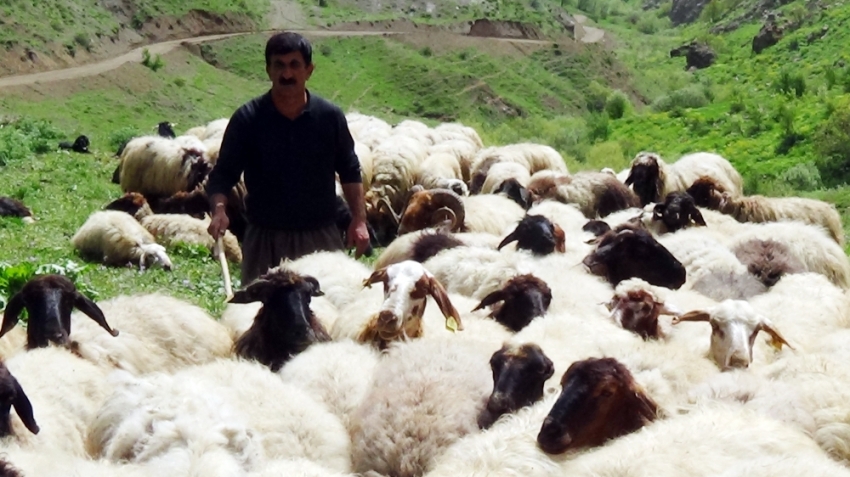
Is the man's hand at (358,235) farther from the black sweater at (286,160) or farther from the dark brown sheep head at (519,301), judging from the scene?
the dark brown sheep head at (519,301)

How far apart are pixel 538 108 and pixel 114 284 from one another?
47859 millimetres

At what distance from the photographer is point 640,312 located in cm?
655

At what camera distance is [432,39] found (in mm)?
63156

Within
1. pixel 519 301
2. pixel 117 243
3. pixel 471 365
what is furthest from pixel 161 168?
pixel 471 365

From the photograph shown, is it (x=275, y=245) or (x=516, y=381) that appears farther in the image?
(x=275, y=245)

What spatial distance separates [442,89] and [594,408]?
50.4 m

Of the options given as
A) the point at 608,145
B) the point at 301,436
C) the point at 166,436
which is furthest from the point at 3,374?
the point at 608,145

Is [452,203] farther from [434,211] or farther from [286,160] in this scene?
[286,160]

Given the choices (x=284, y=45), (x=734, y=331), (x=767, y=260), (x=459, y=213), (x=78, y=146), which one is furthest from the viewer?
(x=78, y=146)

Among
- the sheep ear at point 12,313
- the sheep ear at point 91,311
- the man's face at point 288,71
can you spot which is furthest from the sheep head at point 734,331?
the sheep ear at point 12,313

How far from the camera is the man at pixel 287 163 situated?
6.63m

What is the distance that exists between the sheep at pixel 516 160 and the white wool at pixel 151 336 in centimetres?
924

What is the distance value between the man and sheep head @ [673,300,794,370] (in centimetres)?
Result: 248

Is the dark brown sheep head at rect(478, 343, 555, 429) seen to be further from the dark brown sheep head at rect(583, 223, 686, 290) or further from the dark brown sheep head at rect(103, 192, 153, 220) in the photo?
the dark brown sheep head at rect(103, 192, 153, 220)
